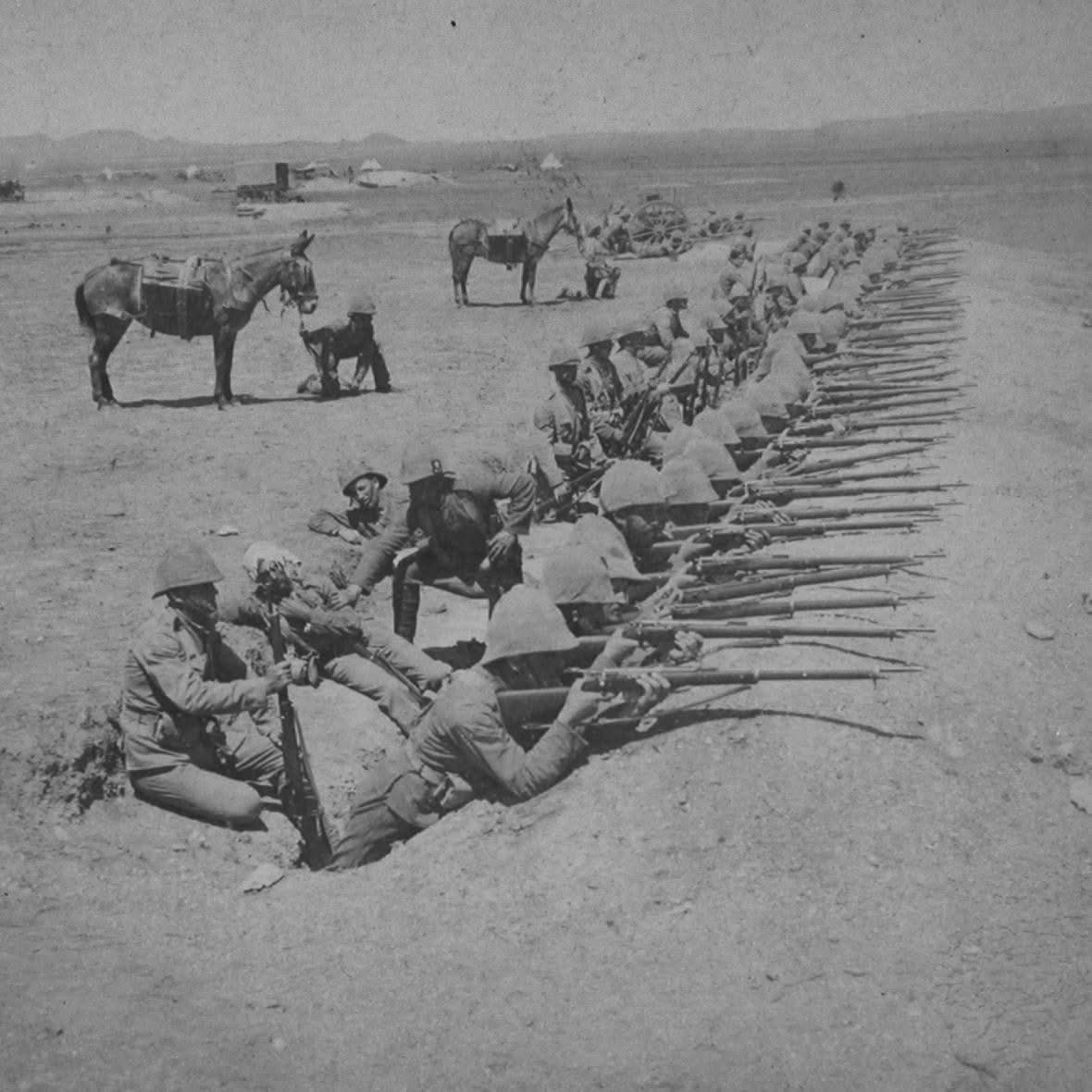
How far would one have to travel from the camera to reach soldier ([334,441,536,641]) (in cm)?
799

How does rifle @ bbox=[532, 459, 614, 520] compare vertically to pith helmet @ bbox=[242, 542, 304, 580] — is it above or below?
below

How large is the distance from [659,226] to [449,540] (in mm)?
31443

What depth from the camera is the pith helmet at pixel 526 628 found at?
5734mm

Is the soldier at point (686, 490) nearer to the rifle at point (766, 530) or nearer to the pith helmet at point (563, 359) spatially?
the rifle at point (766, 530)

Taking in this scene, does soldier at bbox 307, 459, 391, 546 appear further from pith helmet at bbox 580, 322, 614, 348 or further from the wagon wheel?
the wagon wheel

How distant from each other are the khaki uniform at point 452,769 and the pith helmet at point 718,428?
481cm

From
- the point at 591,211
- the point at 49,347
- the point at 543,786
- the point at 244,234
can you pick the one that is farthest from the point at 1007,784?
the point at 591,211

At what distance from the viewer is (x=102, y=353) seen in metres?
15.3

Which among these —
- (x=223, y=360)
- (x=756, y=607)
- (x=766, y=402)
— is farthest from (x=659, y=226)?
(x=756, y=607)

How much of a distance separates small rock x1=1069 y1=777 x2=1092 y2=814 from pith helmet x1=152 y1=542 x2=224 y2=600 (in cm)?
452

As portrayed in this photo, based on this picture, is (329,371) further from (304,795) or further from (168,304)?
(304,795)

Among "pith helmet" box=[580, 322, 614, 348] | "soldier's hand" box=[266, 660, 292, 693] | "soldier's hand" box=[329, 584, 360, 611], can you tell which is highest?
"pith helmet" box=[580, 322, 614, 348]

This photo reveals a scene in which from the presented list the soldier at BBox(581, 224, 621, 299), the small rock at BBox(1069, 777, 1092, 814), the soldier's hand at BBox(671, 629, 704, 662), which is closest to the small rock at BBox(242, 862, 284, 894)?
the soldier's hand at BBox(671, 629, 704, 662)

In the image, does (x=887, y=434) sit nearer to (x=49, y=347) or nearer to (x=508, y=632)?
(x=508, y=632)
